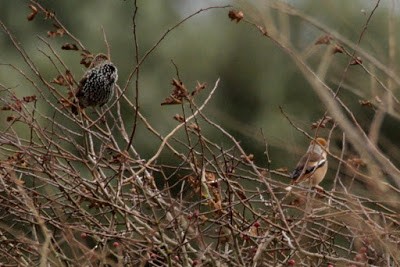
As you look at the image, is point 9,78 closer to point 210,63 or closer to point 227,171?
point 210,63

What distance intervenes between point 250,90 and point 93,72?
898 cm

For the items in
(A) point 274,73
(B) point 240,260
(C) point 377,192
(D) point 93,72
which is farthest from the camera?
(A) point 274,73

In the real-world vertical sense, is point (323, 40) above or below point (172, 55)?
above

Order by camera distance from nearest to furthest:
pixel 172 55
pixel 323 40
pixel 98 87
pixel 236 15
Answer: pixel 323 40, pixel 236 15, pixel 98 87, pixel 172 55

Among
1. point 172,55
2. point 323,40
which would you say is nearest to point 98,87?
point 323,40

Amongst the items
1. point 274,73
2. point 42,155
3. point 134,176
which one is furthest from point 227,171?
point 274,73

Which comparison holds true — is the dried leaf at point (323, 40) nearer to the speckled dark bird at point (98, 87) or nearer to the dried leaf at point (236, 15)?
the dried leaf at point (236, 15)

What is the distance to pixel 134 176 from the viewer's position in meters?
4.70

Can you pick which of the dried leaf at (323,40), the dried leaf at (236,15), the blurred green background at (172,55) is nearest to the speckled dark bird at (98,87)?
the dried leaf at (236,15)

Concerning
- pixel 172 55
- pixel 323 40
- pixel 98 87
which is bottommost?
pixel 172 55

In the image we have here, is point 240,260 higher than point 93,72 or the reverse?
the reverse

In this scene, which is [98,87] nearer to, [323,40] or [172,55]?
[323,40]

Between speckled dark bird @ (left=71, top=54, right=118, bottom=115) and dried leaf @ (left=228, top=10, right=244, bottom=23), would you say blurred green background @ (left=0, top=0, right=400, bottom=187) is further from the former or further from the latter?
dried leaf @ (left=228, top=10, right=244, bottom=23)

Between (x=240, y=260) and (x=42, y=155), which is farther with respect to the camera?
(x=42, y=155)
